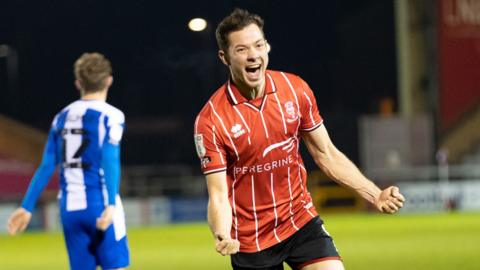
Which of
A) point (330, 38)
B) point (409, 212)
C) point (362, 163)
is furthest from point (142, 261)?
point (330, 38)

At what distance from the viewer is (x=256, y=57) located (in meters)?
5.64

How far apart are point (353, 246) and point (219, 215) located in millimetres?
11280

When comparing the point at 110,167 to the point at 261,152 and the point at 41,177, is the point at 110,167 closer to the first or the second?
the point at 41,177

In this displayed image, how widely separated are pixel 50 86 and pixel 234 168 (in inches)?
1508

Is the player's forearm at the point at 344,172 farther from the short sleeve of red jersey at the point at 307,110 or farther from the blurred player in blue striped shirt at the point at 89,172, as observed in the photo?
Answer: the blurred player in blue striped shirt at the point at 89,172

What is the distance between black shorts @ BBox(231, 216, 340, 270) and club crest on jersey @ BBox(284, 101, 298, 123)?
2.07ft

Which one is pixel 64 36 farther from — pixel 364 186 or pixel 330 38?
pixel 364 186

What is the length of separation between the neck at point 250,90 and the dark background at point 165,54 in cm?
3146

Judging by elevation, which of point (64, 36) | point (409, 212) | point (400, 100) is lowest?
point (409, 212)

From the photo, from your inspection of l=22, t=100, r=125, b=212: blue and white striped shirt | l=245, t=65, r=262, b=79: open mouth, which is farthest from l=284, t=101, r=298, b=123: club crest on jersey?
l=22, t=100, r=125, b=212: blue and white striped shirt

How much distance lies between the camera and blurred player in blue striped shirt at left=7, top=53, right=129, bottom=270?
7031 millimetres

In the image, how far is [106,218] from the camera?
6.96 m

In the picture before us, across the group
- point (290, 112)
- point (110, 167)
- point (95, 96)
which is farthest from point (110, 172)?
point (290, 112)

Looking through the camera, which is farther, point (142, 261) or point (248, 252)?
point (142, 261)
